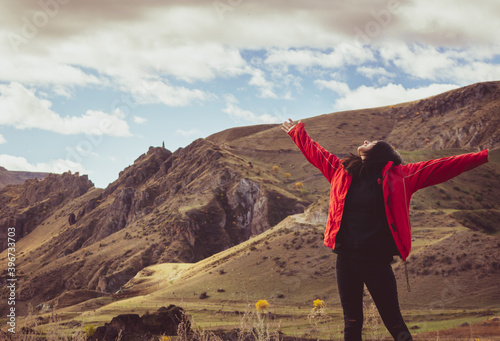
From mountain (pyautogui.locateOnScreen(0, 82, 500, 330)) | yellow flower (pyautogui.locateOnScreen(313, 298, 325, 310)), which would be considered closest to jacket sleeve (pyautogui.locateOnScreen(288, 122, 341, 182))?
yellow flower (pyautogui.locateOnScreen(313, 298, 325, 310))

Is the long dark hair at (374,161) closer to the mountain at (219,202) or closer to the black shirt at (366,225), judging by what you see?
the black shirt at (366,225)

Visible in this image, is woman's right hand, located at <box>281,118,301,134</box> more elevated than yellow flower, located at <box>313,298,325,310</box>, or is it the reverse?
woman's right hand, located at <box>281,118,301,134</box>

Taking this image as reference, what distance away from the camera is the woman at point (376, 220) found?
4.45m

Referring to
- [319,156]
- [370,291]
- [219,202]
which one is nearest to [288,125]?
[319,156]

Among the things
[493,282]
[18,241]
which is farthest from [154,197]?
[493,282]

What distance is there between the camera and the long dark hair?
481 centimetres

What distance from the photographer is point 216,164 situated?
295 ft

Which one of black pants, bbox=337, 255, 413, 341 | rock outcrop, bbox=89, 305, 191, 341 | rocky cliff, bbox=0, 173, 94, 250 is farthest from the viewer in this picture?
rocky cliff, bbox=0, 173, 94, 250

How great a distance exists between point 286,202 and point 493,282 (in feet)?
170

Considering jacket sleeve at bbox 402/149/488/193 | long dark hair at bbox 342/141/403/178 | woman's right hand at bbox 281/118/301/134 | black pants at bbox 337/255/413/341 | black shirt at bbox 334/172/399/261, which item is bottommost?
black pants at bbox 337/255/413/341

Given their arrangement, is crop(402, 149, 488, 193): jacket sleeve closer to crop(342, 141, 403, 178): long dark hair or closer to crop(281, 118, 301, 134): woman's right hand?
crop(342, 141, 403, 178): long dark hair

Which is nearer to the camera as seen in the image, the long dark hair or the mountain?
the long dark hair

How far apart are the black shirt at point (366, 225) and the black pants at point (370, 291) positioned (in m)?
0.11

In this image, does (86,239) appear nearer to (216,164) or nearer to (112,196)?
(112,196)
